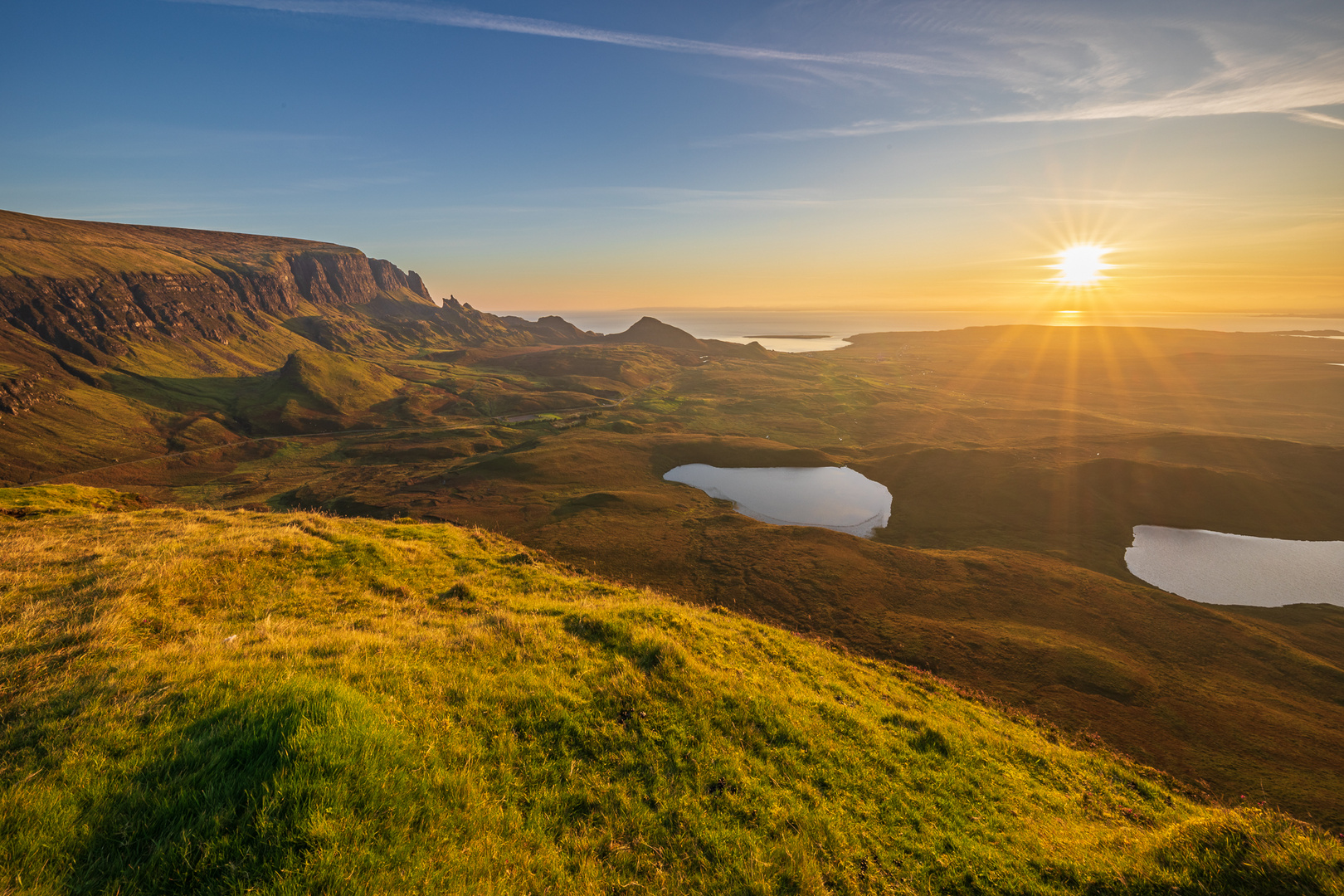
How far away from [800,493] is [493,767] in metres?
58.1

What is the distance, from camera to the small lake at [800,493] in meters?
52.7

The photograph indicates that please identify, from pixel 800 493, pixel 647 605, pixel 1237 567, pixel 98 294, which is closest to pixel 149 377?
pixel 98 294

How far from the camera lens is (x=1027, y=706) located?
837 inches

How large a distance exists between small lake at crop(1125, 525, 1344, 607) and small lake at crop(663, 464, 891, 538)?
72.9 feet

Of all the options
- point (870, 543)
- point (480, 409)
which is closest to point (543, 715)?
point (870, 543)

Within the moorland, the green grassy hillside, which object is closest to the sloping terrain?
the moorland

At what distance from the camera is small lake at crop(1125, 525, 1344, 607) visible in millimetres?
35844

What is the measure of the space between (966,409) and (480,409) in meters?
125

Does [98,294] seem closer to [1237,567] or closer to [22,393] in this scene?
[22,393]

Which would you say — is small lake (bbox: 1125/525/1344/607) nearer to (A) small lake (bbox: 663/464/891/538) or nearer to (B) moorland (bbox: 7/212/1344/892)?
(B) moorland (bbox: 7/212/1344/892)

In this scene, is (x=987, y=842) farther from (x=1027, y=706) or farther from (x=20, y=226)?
(x=20, y=226)

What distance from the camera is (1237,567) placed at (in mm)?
40656

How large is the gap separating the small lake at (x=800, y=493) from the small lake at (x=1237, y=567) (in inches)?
875

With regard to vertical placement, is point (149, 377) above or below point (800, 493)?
above
